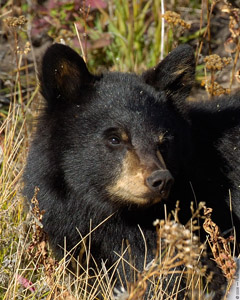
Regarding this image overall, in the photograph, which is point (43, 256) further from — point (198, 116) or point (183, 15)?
point (183, 15)

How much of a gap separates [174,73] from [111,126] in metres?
0.65

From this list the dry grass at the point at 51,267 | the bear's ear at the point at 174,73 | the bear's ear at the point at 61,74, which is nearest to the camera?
the dry grass at the point at 51,267

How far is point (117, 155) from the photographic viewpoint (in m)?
4.04

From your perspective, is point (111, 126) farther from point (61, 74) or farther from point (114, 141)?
point (61, 74)

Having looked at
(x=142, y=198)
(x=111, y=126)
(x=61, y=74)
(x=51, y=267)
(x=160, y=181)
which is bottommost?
(x=51, y=267)

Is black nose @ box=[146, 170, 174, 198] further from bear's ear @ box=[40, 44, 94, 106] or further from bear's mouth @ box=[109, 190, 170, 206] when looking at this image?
bear's ear @ box=[40, 44, 94, 106]

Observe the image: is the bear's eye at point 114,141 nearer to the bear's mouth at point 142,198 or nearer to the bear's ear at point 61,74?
the bear's mouth at point 142,198

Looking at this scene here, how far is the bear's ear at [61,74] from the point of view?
165 inches

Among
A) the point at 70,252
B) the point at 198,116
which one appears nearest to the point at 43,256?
the point at 70,252

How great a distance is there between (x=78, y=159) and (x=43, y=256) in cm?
62

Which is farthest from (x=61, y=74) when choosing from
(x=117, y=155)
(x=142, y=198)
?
(x=142, y=198)

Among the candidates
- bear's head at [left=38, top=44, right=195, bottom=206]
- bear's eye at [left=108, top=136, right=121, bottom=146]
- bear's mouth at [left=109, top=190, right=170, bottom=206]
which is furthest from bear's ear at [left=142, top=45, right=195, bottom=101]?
bear's mouth at [left=109, top=190, right=170, bottom=206]

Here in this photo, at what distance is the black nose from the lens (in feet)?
12.2

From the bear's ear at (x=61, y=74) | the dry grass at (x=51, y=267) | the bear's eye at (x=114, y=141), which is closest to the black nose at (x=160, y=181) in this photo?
the dry grass at (x=51, y=267)
